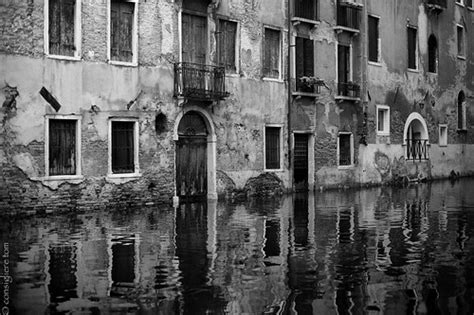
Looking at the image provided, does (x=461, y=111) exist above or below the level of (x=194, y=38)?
below

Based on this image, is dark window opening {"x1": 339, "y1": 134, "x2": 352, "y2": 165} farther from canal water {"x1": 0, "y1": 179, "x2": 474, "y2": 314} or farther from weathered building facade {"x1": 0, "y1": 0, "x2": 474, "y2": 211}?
canal water {"x1": 0, "y1": 179, "x2": 474, "y2": 314}

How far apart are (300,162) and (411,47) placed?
940 cm

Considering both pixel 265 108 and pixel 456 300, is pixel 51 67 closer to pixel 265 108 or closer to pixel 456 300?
pixel 265 108

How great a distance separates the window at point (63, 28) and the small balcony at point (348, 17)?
1117cm

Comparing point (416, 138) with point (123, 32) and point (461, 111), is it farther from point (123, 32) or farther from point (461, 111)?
point (123, 32)

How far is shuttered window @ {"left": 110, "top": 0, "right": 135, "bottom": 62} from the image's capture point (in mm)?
18188

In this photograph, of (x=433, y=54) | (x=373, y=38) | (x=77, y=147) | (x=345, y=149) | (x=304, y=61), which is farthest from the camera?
(x=433, y=54)

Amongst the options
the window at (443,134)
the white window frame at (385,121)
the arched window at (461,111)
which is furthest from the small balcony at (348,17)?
the arched window at (461,111)

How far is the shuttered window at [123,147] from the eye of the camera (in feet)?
59.7

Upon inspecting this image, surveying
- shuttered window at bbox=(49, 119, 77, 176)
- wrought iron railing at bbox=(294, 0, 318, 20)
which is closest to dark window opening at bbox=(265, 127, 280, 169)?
wrought iron railing at bbox=(294, 0, 318, 20)

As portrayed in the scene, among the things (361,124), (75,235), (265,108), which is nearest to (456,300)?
(75,235)

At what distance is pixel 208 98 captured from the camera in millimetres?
20078

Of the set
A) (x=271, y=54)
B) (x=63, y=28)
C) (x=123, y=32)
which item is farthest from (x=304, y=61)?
(x=63, y=28)

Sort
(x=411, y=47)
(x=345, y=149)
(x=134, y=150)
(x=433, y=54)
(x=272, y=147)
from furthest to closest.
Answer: (x=433, y=54) < (x=411, y=47) < (x=345, y=149) < (x=272, y=147) < (x=134, y=150)
